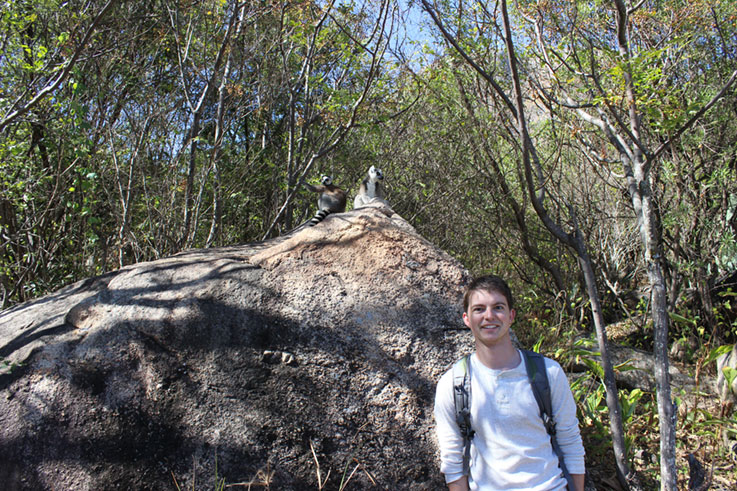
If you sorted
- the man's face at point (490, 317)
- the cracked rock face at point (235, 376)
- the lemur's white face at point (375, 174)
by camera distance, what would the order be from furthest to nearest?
the lemur's white face at point (375, 174)
the cracked rock face at point (235, 376)
the man's face at point (490, 317)

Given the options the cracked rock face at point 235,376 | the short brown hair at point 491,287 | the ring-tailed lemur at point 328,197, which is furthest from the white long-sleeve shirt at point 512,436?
the ring-tailed lemur at point 328,197

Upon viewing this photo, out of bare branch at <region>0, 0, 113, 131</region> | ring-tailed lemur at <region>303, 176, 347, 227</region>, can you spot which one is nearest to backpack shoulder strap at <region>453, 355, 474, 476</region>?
bare branch at <region>0, 0, 113, 131</region>

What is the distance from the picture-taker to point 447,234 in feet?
21.6

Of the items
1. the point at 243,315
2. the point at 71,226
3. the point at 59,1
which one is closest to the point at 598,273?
the point at 243,315

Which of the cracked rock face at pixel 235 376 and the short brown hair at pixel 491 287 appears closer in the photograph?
the short brown hair at pixel 491 287

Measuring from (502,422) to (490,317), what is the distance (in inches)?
14.9

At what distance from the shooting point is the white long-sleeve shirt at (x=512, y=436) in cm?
176

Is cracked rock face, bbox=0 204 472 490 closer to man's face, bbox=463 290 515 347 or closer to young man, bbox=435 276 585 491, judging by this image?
young man, bbox=435 276 585 491

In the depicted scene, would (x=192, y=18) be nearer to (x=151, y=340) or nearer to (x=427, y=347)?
(x=151, y=340)

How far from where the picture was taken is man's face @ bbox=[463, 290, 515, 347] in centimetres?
189

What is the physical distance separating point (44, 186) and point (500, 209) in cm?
501

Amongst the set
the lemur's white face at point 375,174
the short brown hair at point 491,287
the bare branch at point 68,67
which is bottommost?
the short brown hair at point 491,287

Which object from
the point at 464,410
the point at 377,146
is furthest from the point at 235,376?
the point at 377,146

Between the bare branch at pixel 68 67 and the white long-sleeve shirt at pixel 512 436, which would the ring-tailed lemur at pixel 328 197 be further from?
the white long-sleeve shirt at pixel 512 436
